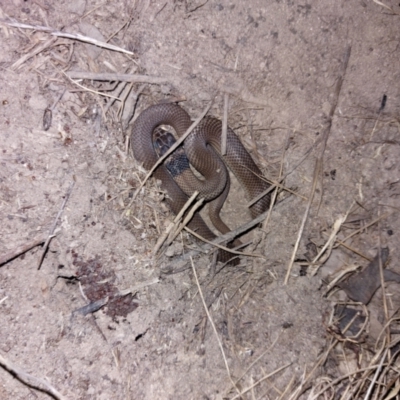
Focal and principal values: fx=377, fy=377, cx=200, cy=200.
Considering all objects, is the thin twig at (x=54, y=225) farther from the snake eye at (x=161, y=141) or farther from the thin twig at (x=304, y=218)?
the thin twig at (x=304, y=218)

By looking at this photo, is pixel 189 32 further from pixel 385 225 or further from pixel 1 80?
pixel 385 225

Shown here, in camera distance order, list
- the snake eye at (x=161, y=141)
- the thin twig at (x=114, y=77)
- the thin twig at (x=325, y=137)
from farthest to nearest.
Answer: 1. the snake eye at (x=161, y=141)
2. the thin twig at (x=325, y=137)
3. the thin twig at (x=114, y=77)

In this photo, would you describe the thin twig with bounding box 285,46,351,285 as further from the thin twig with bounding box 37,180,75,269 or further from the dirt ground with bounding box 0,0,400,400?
the thin twig with bounding box 37,180,75,269

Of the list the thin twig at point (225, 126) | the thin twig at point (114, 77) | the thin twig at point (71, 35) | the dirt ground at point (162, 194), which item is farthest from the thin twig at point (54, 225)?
the thin twig at point (225, 126)

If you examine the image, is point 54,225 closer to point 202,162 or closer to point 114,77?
point 114,77

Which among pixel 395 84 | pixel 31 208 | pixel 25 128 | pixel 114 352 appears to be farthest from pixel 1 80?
pixel 395 84

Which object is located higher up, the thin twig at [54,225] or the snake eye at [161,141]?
the snake eye at [161,141]

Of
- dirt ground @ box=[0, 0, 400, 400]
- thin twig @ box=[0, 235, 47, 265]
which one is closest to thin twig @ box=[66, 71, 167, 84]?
dirt ground @ box=[0, 0, 400, 400]
